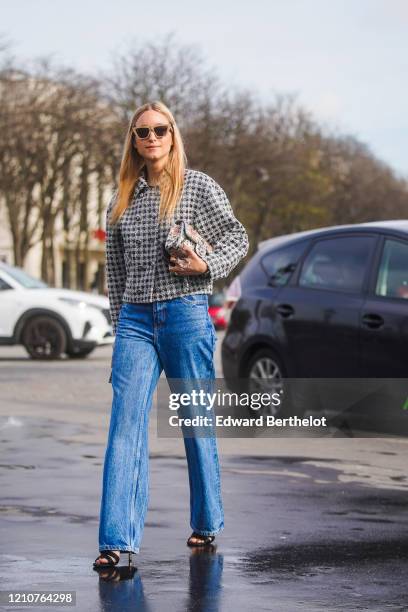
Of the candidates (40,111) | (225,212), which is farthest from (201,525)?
(40,111)

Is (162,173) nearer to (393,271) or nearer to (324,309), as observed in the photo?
(393,271)

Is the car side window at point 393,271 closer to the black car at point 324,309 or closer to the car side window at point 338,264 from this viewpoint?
the black car at point 324,309

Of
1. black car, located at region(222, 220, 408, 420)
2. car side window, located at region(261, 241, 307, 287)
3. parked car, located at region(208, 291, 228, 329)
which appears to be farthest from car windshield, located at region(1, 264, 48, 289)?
parked car, located at region(208, 291, 228, 329)

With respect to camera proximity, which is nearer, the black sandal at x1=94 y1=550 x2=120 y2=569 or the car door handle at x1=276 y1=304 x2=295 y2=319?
the black sandal at x1=94 y1=550 x2=120 y2=569

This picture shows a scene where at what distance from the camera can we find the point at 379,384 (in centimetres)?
1148

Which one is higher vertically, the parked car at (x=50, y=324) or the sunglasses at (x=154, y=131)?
the sunglasses at (x=154, y=131)

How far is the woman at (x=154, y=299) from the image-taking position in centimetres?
629

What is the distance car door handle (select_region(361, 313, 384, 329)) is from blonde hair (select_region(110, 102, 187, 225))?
5079 millimetres

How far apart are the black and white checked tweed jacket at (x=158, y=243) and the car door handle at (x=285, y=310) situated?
580 cm

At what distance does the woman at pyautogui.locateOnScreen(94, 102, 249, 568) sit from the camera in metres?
6.29

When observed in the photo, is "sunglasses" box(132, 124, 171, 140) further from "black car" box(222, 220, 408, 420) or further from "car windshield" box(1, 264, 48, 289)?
"car windshield" box(1, 264, 48, 289)

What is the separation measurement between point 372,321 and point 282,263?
1.53 meters

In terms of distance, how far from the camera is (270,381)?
1272cm

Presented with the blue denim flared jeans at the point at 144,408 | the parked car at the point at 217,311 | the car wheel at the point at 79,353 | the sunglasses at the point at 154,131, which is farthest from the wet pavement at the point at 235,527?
the parked car at the point at 217,311
